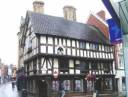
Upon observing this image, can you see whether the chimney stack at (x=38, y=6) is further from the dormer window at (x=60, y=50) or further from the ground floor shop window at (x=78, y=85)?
the ground floor shop window at (x=78, y=85)

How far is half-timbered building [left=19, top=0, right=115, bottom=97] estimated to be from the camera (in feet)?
84.6

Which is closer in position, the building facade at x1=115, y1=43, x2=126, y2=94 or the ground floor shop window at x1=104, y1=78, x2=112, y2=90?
the ground floor shop window at x1=104, y1=78, x2=112, y2=90

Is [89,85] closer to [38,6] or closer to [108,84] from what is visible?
[108,84]

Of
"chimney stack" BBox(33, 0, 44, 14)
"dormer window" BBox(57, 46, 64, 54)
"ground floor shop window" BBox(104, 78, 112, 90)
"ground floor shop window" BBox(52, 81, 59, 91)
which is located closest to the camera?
"ground floor shop window" BBox(52, 81, 59, 91)

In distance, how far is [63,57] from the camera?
88.7 ft

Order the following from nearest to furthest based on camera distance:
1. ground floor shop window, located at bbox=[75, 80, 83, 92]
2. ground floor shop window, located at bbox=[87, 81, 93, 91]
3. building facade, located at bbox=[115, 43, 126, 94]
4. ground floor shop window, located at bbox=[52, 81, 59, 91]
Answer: ground floor shop window, located at bbox=[52, 81, 59, 91], ground floor shop window, located at bbox=[75, 80, 83, 92], ground floor shop window, located at bbox=[87, 81, 93, 91], building facade, located at bbox=[115, 43, 126, 94]

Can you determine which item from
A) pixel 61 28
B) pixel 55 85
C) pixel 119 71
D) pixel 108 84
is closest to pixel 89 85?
pixel 108 84

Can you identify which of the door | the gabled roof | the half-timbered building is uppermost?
the gabled roof

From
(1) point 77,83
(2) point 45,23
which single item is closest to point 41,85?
(1) point 77,83

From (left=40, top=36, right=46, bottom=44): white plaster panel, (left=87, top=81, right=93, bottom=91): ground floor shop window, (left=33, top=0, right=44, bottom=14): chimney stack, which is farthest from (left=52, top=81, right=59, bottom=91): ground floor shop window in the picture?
(left=33, top=0, right=44, bottom=14): chimney stack

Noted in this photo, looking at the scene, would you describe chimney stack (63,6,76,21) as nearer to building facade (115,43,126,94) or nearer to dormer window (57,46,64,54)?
building facade (115,43,126,94)

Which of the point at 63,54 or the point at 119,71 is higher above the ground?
the point at 63,54

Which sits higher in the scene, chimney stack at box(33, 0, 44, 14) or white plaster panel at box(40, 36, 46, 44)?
chimney stack at box(33, 0, 44, 14)

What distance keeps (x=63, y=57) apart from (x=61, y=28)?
3909 mm
